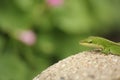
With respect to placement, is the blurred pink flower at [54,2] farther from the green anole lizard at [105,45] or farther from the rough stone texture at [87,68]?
the rough stone texture at [87,68]

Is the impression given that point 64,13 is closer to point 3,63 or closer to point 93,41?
point 3,63

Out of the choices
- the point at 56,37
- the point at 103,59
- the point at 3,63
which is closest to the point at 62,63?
the point at 103,59

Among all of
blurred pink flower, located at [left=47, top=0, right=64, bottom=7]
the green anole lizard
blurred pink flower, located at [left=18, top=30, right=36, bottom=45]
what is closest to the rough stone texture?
the green anole lizard

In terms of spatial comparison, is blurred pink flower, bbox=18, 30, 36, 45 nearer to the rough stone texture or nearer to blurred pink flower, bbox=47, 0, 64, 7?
blurred pink flower, bbox=47, 0, 64, 7

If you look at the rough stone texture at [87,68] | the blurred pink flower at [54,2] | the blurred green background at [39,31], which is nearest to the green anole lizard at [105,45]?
the rough stone texture at [87,68]

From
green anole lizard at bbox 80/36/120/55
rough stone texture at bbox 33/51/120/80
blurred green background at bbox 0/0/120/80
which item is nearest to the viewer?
rough stone texture at bbox 33/51/120/80

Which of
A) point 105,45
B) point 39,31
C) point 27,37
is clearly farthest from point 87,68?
point 39,31

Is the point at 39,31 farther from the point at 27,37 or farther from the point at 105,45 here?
the point at 105,45
